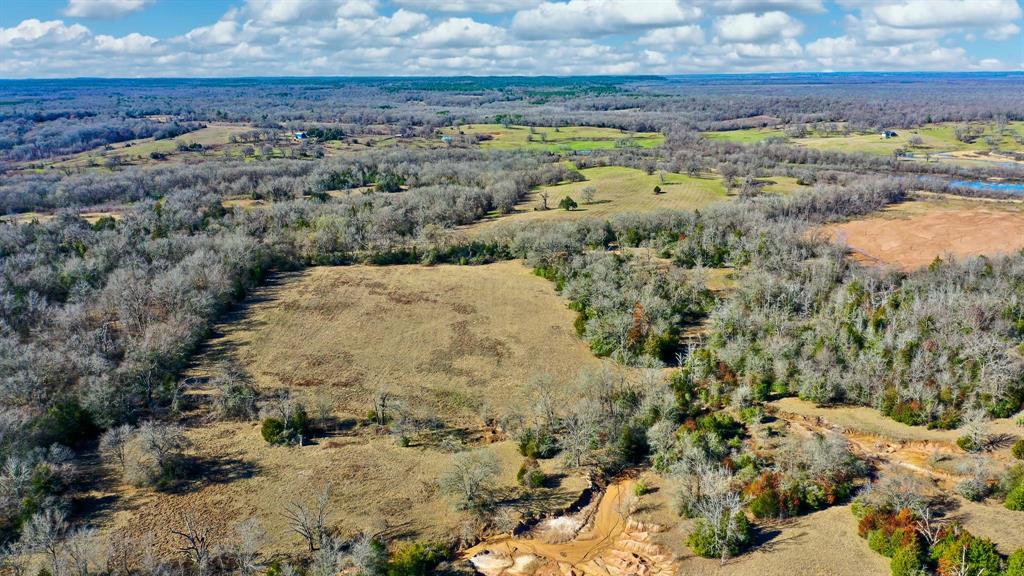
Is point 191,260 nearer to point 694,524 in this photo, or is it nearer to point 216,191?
point 216,191

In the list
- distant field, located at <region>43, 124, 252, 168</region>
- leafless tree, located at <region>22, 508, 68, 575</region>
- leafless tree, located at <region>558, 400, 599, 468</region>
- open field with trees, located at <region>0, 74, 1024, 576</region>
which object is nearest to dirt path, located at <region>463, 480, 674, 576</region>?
open field with trees, located at <region>0, 74, 1024, 576</region>

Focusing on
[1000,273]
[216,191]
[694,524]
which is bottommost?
[694,524]

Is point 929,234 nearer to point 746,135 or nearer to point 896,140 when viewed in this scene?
point 896,140

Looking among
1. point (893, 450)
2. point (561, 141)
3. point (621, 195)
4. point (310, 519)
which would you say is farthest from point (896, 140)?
point (310, 519)

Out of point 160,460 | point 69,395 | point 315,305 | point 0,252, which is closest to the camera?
point 160,460

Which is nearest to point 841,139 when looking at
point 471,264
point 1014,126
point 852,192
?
point 1014,126

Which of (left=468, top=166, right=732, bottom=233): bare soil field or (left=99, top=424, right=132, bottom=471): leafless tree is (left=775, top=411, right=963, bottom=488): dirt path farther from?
(left=468, top=166, right=732, bottom=233): bare soil field
